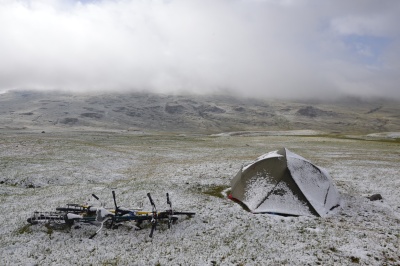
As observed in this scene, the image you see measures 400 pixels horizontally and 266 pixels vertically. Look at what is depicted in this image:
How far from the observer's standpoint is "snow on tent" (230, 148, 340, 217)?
63.5 ft

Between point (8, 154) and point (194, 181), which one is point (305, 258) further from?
point (8, 154)

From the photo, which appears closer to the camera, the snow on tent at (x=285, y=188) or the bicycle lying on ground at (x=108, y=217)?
the bicycle lying on ground at (x=108, y=217)

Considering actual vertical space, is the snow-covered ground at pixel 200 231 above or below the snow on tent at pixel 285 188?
below

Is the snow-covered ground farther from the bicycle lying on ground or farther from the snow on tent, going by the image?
the snow on tent

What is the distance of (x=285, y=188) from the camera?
20.1 m

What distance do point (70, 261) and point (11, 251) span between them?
154 inches

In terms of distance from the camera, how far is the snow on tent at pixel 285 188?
63.5ft

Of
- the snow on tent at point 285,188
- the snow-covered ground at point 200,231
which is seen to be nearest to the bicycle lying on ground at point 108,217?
the snow-covered ground at point 200,231

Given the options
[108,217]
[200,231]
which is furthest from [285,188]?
[108,217]

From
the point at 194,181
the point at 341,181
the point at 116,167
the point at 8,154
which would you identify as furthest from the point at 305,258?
the point at 8,154

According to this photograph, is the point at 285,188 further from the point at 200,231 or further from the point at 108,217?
the point at 108,217

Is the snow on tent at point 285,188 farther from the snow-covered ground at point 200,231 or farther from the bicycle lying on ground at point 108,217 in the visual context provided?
the bicycle lying on ground at point 108,217

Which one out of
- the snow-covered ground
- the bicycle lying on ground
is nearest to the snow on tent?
the snow-covered ground

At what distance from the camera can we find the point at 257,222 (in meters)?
17.8
